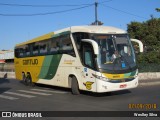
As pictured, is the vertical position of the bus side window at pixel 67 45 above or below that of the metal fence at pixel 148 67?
above

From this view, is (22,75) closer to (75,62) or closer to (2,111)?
(75,62)

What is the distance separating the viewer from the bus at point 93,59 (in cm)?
1444

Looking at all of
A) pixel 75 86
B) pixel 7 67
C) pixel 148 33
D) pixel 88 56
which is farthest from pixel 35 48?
pixel 7 67

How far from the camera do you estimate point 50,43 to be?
A: 19.5 m

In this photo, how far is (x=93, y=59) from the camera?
14.6m

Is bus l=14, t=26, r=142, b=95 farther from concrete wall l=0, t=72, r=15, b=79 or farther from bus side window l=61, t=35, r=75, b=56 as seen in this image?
concrete wall l=0, t=72, r=15, b=79

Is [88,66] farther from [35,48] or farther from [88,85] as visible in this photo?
[35,48]

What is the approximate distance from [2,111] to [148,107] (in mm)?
5454

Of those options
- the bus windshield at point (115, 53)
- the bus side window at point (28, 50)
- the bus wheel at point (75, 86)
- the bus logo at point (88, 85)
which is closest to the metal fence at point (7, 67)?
the bus side window at point (28, 50)

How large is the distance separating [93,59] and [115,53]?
1118 mm

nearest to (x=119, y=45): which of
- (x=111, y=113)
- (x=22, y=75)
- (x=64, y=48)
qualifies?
(x=64, y=48)

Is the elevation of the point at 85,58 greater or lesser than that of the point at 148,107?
greater

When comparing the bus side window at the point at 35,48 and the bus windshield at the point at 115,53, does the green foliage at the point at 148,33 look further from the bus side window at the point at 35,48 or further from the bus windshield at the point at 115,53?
the bus windshield at the point at 115,53

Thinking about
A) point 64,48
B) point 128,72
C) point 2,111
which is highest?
point 64,48
